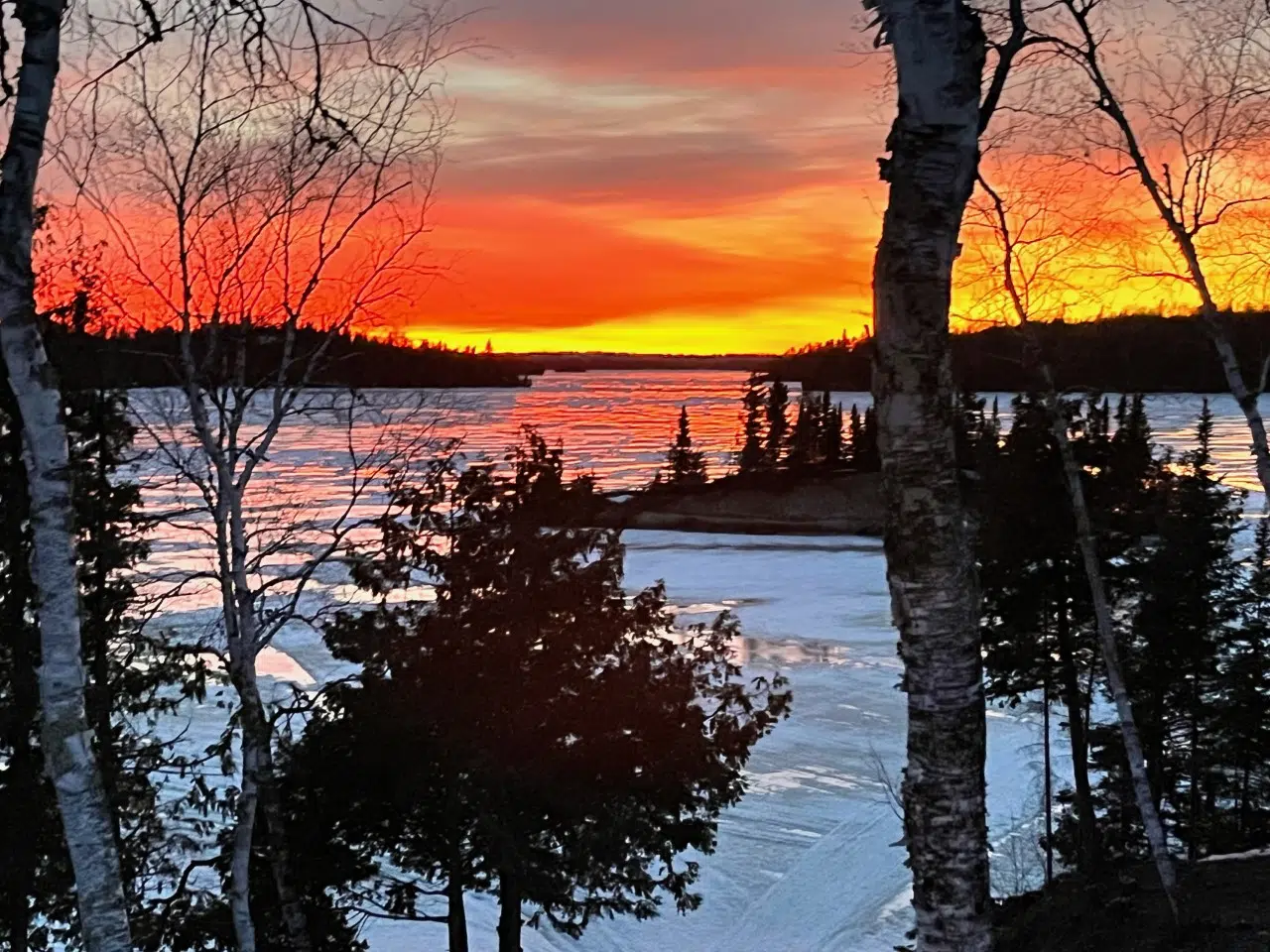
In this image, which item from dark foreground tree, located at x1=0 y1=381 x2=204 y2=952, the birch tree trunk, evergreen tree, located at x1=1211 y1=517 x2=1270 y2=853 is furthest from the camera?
evergreen tree, located at x1=1211 y1=517 x2=1270 y2=853

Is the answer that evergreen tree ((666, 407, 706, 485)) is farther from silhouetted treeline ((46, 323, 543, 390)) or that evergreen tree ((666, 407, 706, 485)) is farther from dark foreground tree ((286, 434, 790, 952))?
silhouetted treeline ((46, 323, 543, 390))

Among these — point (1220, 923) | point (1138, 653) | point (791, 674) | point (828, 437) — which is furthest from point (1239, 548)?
point (828, 437)

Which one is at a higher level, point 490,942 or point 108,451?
point 108,451

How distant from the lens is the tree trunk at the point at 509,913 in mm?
10477

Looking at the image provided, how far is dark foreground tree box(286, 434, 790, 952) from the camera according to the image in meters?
9.94

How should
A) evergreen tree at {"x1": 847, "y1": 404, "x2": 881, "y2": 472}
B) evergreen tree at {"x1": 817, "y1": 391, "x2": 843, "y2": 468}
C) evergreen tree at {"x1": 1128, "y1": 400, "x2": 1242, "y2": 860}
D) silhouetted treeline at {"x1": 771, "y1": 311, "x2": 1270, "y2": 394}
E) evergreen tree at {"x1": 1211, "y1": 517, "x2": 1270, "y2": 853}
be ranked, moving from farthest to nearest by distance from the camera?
evergreen tree at {"x1": 817, "y1": 391, "x2": 843, "y2": 468}
evergreen tree at {"x1": 847, "y1": 404, "x2": 881, "y2": 472}
evergreen tree at {"x1": 1128, "y1": 400, "x2": 1242, "y2": 860}
evergreen tree at {"x1": 1211, "y1": 517, "x2": 1270, "y2": 853}
silhouetted treeline at {"x1": 771, "y1": 311, "x2": 1270, "y2": 394}

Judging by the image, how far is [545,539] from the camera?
11039mm

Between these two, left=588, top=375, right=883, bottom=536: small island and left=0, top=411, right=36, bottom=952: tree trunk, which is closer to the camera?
left=0, top=411, right=36, bottom=952: tree trunk

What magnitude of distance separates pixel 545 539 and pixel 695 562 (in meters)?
37.1

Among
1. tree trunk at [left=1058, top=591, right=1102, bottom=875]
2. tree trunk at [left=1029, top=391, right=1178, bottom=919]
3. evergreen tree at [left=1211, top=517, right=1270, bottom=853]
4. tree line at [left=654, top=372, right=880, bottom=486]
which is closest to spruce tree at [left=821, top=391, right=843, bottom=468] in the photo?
tree line at [left=654, top=372, right=880, bottom=486]

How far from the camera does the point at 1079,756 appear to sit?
50.8ft

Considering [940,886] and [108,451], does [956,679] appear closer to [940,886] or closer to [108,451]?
[940,886]

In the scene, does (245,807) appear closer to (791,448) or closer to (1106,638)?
(1106,638)

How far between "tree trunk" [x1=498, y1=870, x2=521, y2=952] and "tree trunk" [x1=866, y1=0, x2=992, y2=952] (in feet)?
25.1
